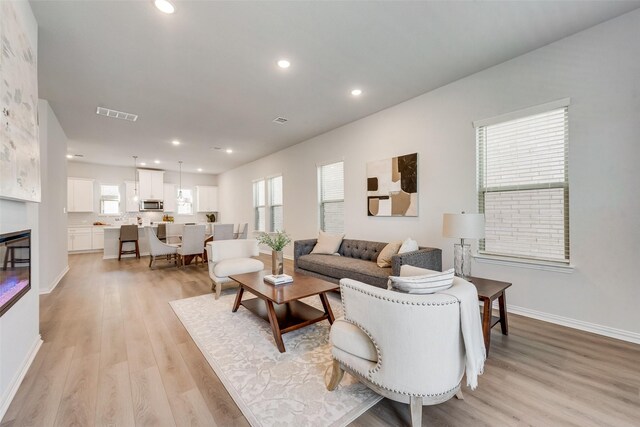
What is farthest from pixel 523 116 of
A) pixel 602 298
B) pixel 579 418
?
pixel 579 418

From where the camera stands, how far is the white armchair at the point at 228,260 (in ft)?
12.3

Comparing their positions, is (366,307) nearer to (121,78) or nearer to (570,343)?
(570,343)

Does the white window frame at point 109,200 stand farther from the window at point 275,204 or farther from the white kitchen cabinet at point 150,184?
the window at point 275,204

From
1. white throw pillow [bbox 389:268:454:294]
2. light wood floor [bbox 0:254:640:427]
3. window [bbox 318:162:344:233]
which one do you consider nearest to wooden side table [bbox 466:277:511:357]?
light wood floor [bbox 0:254:640:427]

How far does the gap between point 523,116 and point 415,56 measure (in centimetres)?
141

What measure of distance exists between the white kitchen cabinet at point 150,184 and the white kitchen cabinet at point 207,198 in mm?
1362

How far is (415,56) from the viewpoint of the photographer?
117 inches

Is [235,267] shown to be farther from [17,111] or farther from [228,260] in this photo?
[17,111]

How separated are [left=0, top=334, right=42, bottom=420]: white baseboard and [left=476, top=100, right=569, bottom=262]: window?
4445mm

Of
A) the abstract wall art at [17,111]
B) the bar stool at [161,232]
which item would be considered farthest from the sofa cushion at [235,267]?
the bar stool at [161,232]

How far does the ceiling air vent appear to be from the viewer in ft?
14.2

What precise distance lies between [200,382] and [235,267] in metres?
1.94

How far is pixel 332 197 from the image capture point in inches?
222

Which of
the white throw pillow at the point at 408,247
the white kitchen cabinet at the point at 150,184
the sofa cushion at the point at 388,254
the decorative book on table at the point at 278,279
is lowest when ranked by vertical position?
the decorative book on table at the point at 278,279
